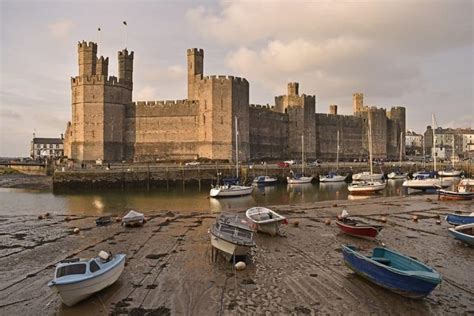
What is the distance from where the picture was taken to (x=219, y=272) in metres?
9.92

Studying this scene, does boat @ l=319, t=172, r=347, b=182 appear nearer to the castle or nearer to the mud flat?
the castle

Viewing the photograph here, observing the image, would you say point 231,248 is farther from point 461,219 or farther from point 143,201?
point 143,201

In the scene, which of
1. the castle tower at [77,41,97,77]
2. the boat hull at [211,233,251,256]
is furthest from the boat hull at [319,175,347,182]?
the boat hull at [211,233,251,256]

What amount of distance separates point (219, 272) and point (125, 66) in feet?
137

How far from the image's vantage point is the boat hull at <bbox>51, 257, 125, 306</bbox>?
305 inches

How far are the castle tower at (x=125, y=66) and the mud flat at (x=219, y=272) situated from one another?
32.7m

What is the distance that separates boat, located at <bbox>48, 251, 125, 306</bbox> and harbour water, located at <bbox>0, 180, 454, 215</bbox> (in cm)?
1276

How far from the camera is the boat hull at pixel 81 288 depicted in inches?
305

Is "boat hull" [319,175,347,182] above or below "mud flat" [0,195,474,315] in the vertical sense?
above

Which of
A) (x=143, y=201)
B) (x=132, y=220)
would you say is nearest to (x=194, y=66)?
(x=143, y=201)

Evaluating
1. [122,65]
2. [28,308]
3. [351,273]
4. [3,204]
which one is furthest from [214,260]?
[122,65]

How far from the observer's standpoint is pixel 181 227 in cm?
1625

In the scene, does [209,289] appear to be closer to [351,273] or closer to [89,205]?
[351,273]

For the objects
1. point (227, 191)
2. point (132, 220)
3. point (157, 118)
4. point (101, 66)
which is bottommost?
point (132, 220)
